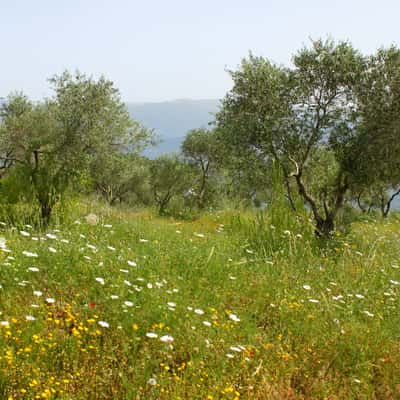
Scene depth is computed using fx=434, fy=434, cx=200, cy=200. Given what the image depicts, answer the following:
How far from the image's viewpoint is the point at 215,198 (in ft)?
139

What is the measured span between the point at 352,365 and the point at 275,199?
238 inches

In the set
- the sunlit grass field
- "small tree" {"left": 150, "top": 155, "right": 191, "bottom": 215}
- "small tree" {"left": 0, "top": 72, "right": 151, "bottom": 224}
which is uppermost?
"small tree" {"left": 0, "top": 72, "right": 151, "bottom": 224}

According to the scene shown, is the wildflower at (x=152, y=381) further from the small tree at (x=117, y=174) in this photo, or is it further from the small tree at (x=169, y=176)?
the small tree at (x=169, y=176)

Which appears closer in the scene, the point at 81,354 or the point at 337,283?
the point at 81,354

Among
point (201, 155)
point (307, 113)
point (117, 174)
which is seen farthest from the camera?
point (201, 155)

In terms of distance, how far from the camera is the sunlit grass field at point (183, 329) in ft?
13.6

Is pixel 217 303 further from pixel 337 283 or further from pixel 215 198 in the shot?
pixel 215 198

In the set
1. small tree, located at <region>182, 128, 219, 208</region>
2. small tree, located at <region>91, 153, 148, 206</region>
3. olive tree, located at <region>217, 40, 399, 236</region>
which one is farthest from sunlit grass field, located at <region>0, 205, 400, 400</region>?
small tree, located at <region>182, 128, 219, 208</region>

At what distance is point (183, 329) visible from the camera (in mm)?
4988

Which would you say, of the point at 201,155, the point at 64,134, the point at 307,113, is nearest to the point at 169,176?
the point at 201,155

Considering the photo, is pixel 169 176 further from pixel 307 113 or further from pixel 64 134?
pixel 307 113

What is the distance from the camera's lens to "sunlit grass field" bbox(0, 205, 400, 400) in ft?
13.6

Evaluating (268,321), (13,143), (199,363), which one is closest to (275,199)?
(268,321)

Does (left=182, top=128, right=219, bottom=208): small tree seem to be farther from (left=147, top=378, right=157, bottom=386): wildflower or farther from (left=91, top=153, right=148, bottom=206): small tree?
(left=147, top=378, right=157, bottom=386): wildflower
